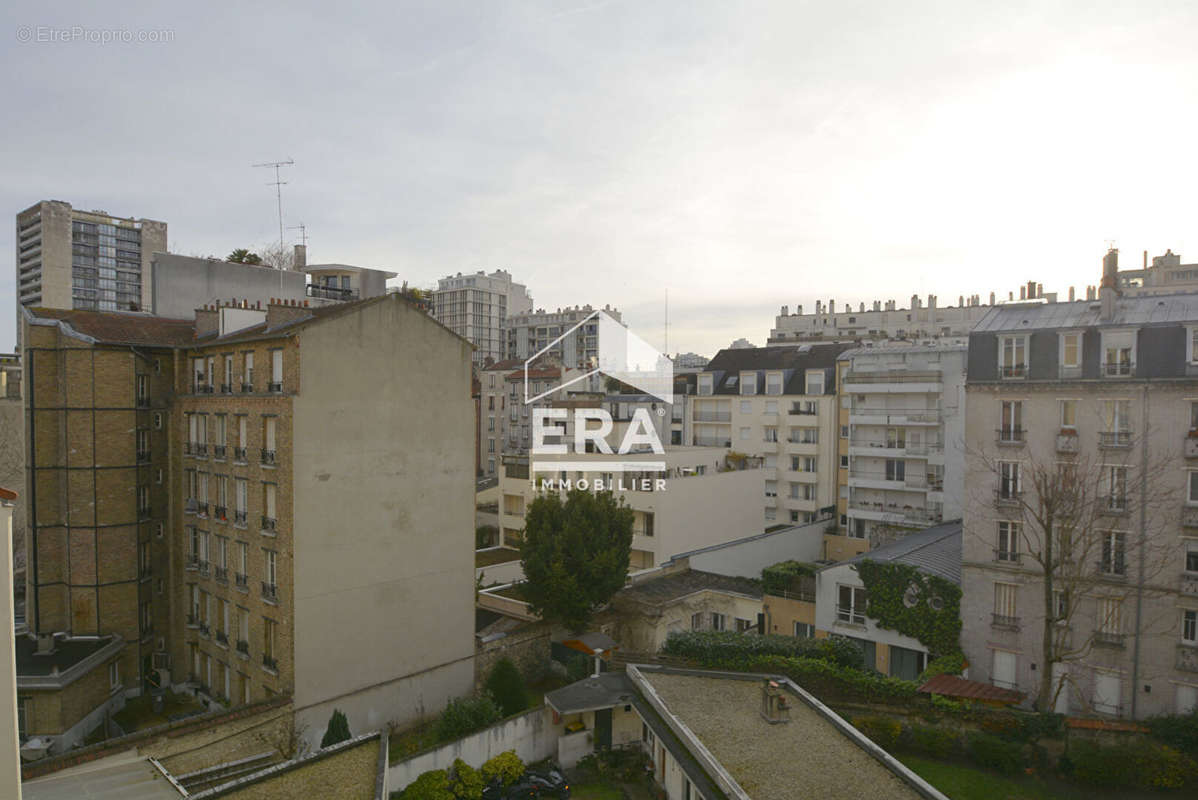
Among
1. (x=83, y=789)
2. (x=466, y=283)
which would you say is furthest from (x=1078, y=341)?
(x=466, y=283)

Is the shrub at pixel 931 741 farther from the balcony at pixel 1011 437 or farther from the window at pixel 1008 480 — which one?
the balcony at pixel 1011 437

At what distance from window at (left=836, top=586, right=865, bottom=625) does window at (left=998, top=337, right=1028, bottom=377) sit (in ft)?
Result: 32.0

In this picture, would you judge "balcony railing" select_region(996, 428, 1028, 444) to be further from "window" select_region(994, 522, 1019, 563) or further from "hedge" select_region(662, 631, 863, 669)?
"hedge" select_region(662, 631, 863, 669)

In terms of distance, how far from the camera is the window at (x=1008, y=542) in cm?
Answer: 2548

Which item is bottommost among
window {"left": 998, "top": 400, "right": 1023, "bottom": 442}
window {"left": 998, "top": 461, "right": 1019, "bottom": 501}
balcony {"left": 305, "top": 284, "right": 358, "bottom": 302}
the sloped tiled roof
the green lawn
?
the green lawn

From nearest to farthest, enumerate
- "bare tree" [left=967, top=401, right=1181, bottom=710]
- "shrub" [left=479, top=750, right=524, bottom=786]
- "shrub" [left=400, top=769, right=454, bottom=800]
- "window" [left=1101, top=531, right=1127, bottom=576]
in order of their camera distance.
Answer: "shrub" [left=400, top=769, right=454, bottom=800]
"shrub" [left=479, top=750, right=524, bottom=786]
"bare tree" [left=967, top=401, right=1181, bottom=710]
"window" [left=1101, top=531, right=1127, bottom=576]

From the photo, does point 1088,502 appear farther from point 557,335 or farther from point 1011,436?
point 557,335

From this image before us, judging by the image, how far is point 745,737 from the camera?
17641 mm

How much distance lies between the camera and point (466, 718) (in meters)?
22.8

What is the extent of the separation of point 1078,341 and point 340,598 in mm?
26216

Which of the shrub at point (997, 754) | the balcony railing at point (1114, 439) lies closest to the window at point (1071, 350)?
the balcony railing at point (1114, 439)

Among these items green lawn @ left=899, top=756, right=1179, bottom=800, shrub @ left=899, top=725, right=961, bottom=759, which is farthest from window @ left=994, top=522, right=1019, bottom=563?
green lawn @ left=899, top=756, right=1179, bottom=800

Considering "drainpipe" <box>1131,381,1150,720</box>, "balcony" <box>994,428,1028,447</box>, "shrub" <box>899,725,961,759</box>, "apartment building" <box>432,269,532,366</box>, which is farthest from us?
"apartment building" <box>432,269,532,366</box>

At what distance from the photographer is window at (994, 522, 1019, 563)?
25.5 m
